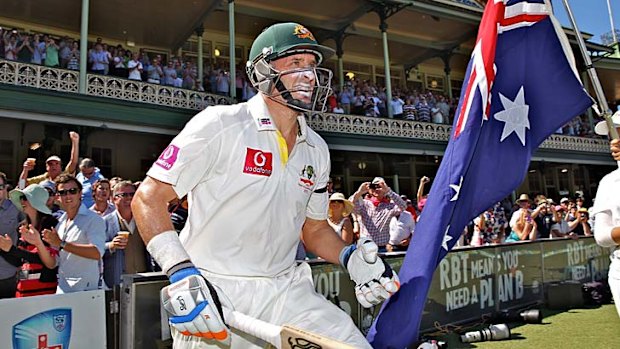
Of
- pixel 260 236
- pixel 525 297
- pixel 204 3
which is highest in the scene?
pixel 204 3

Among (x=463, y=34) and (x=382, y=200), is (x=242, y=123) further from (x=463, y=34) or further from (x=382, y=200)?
(x=463, y=34)

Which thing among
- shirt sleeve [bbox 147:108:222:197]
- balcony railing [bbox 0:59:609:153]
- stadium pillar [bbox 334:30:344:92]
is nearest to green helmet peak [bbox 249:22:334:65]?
shirt sleeve [bbox 147:108:222:197]

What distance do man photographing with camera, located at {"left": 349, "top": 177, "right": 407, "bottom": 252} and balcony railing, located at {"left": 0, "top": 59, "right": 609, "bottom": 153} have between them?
7709mm

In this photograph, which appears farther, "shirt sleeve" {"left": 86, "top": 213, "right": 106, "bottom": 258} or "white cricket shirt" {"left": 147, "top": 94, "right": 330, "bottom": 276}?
"shirt sleeve" {"left": 86, "top": 213, "right": 106, "bottom": 258}

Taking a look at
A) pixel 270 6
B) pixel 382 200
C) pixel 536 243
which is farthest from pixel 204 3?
pixel 536 243

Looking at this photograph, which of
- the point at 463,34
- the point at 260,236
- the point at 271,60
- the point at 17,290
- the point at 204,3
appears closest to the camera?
the point at 260,236

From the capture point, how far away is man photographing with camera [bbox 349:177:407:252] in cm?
754

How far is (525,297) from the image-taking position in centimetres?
807

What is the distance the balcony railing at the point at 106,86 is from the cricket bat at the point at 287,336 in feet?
40.5

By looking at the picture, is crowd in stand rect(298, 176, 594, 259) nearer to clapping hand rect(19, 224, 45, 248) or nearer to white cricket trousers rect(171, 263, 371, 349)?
clapping hand rect(19, 224, 45, 248)

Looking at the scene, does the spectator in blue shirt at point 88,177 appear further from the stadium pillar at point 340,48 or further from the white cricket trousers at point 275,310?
the stadium pillar at point 340,48

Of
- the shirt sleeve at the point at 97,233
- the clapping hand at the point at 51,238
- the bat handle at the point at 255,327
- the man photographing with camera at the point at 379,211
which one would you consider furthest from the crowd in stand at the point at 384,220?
the bat handle at the point at 255,327

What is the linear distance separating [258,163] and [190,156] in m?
0.35

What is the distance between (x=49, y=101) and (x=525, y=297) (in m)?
11.8
